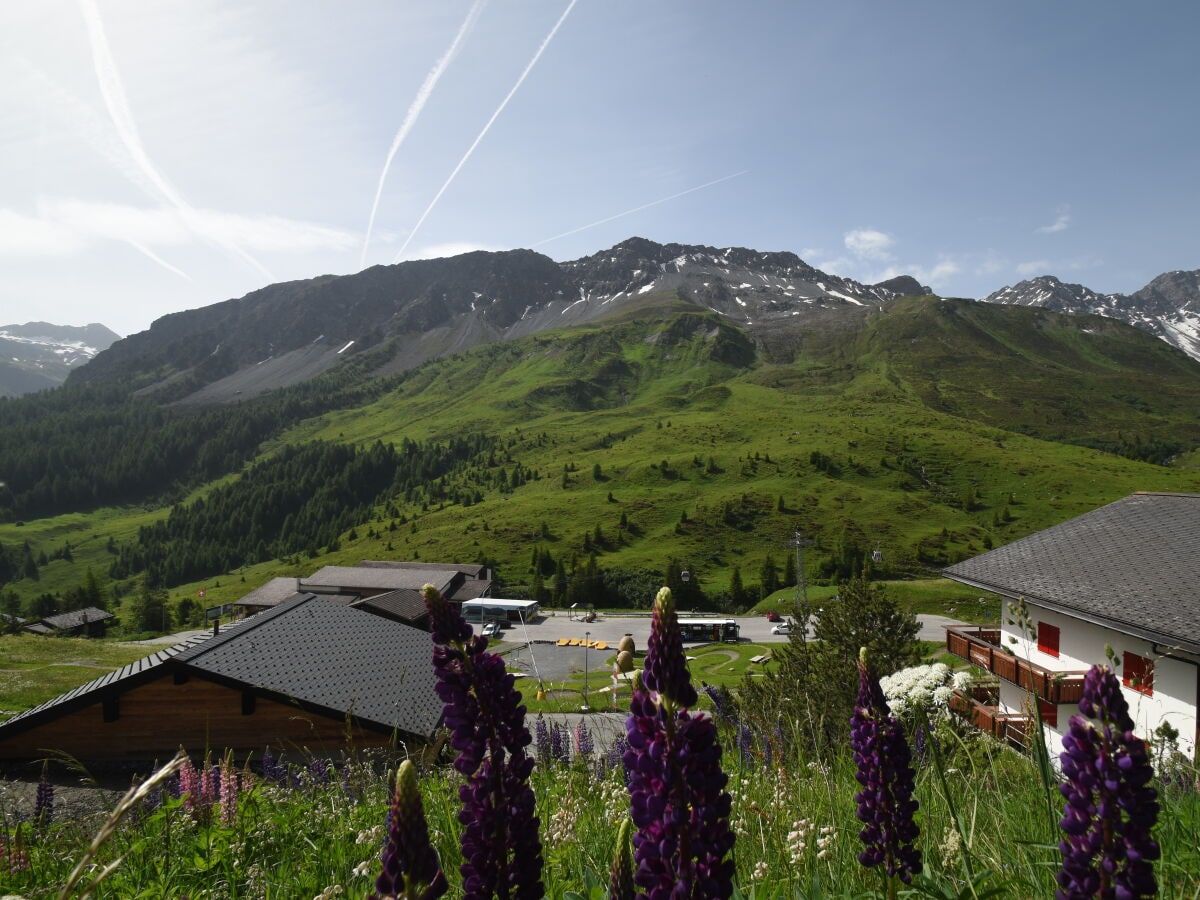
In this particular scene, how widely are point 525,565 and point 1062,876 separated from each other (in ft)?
462

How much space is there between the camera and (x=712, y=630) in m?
88.8

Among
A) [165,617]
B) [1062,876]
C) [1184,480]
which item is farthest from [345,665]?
[1184,480]

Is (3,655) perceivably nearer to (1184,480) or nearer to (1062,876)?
(1062,876)

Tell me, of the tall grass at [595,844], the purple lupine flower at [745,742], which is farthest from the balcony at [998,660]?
the tall grass at [595,844]

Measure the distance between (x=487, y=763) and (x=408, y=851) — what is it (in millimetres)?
516

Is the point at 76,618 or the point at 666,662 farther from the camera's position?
the point at 76,618

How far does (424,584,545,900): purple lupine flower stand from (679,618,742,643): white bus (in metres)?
88.0

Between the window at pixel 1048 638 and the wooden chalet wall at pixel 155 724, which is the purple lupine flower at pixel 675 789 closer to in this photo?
the wooden chalet wall at pixel 155 724

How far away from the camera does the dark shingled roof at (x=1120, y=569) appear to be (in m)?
17.7

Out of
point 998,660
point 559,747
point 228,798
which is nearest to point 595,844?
point 228,798

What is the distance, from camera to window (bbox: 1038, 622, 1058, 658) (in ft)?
72.7

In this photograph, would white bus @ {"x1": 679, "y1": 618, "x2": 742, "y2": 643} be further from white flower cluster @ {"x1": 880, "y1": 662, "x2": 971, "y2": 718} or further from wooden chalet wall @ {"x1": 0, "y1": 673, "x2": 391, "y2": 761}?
white flower cluster @ {"x1": 880, "y1": 662, "x2": 971, "y2": 718}

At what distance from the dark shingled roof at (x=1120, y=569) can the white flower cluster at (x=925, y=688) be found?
12454 mm

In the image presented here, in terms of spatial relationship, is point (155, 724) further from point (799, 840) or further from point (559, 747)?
point (799, 840)
